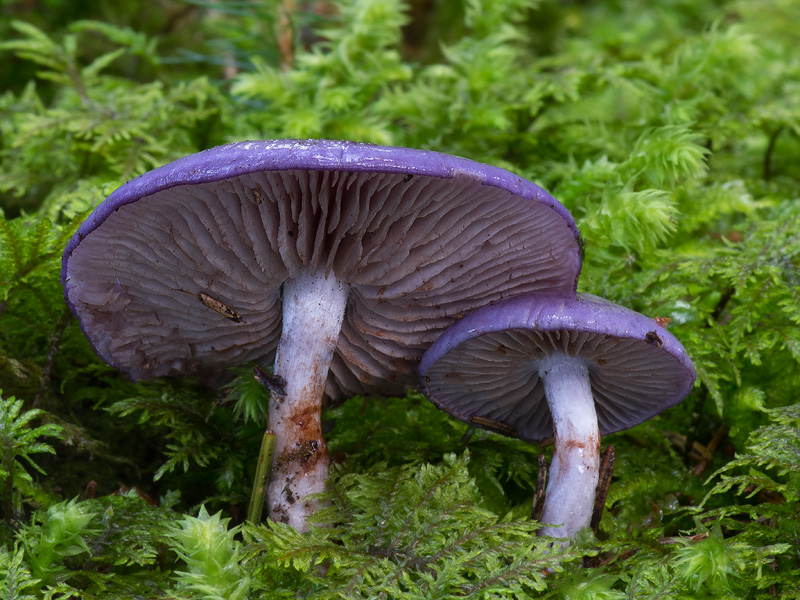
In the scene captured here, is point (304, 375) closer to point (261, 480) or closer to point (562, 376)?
point (261, 480)

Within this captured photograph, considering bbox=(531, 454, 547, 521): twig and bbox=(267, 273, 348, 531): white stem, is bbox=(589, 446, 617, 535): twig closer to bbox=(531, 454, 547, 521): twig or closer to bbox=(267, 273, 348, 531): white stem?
bbox=(531, 454, 547, 521): twig

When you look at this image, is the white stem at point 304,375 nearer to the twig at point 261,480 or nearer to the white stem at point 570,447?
the twig at point 261,480

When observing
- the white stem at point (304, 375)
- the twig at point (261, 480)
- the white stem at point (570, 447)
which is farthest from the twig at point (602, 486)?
the twig at point (261, 480)

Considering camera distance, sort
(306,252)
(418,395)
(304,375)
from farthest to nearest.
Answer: (418,395) < (304,375) < (306,252)

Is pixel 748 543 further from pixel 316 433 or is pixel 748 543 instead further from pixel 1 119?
pixel 1 119

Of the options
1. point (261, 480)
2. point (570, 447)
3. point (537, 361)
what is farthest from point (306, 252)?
point (570, 447)
